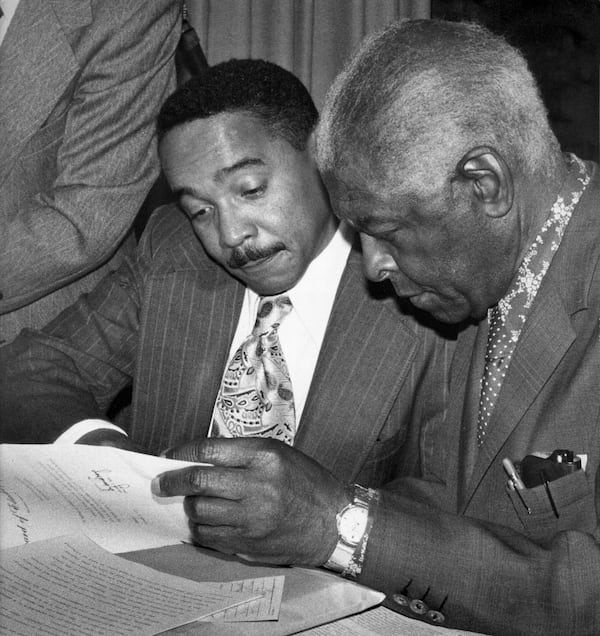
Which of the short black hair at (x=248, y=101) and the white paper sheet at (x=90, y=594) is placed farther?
the short black hair at (x=248, y=101)

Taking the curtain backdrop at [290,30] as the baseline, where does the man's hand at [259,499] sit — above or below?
below

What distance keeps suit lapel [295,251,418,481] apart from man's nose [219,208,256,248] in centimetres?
27

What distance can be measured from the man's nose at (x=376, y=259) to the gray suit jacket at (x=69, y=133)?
0.78m

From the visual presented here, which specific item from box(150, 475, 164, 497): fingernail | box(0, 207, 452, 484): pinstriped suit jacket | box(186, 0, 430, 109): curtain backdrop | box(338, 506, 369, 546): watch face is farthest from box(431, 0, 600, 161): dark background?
box(150, 475, 164, 497): fingernail

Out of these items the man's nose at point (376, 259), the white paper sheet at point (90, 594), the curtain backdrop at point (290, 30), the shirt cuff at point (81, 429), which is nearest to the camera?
the white paper sheet at point (90, 594)

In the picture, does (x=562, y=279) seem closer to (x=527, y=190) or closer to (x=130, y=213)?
(x=527, y=190)

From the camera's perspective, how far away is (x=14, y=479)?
1303mm

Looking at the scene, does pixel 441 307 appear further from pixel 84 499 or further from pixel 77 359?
pixel 77 359

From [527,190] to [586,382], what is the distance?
0.30 m

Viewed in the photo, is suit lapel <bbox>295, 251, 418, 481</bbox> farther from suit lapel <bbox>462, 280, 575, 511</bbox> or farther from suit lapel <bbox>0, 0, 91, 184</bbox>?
suit lapel <bbox>0, 0, 91, 184</bbox>

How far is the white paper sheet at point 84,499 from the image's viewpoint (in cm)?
125
